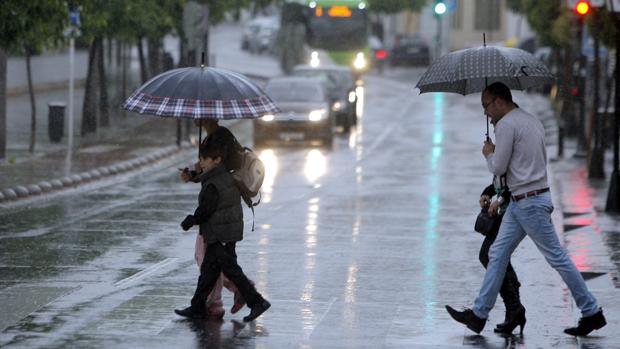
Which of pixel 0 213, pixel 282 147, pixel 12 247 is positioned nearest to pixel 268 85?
pixel 282 147

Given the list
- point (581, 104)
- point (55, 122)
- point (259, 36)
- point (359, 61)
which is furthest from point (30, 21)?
point (259, 36)

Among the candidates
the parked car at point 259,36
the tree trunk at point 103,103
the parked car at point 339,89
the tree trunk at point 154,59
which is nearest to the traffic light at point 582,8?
the parked car at point 339,89

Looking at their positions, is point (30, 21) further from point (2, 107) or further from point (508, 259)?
point (508, 259)

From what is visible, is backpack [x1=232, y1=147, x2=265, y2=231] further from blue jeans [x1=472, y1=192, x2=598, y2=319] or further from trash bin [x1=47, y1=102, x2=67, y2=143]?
trash bin [x1=47, y1=102, x2=67, y2=143]

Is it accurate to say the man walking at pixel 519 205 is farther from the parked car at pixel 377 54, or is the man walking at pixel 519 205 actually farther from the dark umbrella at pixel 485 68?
the parked car at pixel 377 54

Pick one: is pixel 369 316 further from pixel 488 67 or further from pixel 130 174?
pixel 130 174

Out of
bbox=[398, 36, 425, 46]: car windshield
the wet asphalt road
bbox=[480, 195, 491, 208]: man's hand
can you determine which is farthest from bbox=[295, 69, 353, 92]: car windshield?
bbox=[398, 36, 425, 46]: car windshield

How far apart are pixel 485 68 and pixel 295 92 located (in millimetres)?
22557

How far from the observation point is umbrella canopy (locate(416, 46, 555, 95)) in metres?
10.6

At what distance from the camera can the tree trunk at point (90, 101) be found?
31422mm

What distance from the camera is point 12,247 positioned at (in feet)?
49.7

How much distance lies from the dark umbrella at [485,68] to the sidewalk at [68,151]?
10.2 metres

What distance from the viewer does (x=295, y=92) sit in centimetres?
3309

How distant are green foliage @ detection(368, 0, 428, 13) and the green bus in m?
20.1
